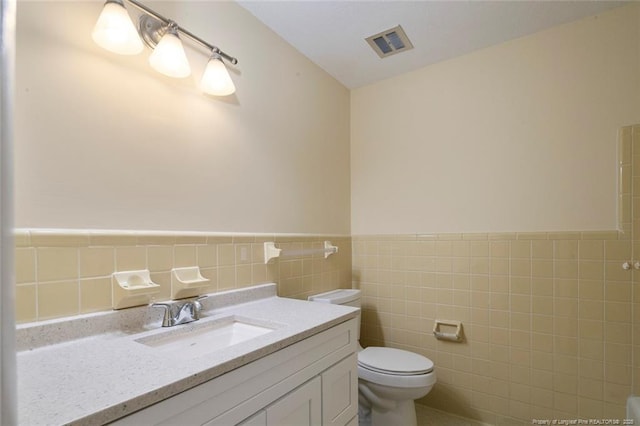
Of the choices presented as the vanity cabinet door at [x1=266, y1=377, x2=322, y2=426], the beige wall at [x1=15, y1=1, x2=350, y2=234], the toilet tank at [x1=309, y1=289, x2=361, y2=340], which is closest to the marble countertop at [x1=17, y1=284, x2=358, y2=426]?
the vanity cabinet door at [x1=266, y1=377, x2=322, y2=426]

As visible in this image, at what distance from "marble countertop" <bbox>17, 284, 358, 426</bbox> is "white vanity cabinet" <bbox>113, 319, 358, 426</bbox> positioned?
0.03 m

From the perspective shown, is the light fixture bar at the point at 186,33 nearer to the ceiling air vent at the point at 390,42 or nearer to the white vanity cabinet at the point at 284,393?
the ceiling air vent at the point at 390,42

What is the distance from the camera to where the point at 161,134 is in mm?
1277

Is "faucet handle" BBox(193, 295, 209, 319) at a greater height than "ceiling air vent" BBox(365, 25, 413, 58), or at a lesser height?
lesser

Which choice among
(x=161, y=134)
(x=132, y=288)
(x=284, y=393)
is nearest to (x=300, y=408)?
(x=284, y=393)

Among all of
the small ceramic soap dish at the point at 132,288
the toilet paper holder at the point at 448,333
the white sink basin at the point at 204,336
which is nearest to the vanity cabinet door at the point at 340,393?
the white sink basin at the point at 204,336

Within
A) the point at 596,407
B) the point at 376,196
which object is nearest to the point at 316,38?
the point at 376,196

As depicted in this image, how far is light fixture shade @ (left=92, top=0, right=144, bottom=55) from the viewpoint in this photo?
1048 millimetres

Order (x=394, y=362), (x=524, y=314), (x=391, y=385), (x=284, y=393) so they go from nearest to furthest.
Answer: (x=284, y=393) → (x=391, y=385) → (x=394, y=362) → (x=524, y=314)

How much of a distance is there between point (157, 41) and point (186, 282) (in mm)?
968

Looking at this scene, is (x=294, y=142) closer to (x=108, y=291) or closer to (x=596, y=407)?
(x=108, y=291)

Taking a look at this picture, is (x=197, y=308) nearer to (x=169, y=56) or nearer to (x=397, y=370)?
(x=169, y=56)

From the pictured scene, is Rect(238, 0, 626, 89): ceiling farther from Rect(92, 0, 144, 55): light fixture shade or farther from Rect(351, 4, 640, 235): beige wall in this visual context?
Rect(92, 0, 144, 55): light fixture shade

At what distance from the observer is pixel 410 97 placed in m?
2.34
